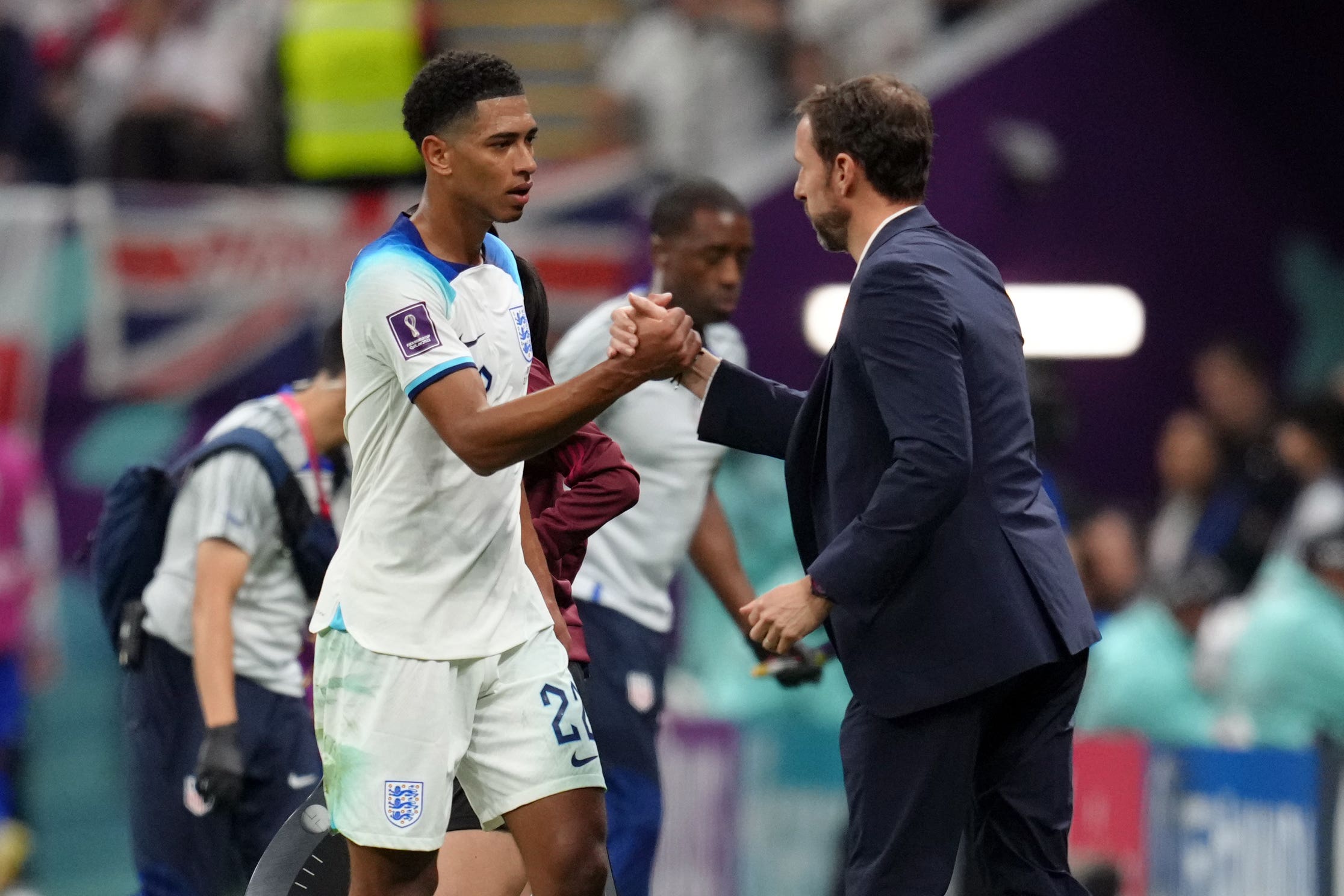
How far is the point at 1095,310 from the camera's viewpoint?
11828mm

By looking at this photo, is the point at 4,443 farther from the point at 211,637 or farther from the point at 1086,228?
the point at 1086,228

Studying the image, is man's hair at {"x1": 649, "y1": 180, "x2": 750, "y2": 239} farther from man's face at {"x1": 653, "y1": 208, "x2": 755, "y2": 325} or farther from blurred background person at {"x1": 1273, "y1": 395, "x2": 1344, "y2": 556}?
blurred background person at {"x1": 1273, "y1": 395, "x2": 1344, "y2": 556}

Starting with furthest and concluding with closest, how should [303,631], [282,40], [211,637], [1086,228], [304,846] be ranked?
[282,40]
[1086,228]
[303,631]
[211,637]
[304,846]

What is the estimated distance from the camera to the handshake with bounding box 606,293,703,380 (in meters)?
A: 4.29

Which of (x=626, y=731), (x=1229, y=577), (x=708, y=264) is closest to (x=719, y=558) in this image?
(x=626, y=731)

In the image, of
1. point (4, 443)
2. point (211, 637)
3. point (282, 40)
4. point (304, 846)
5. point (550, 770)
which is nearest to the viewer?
point (550, 770)

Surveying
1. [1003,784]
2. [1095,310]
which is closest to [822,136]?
[1003,784]

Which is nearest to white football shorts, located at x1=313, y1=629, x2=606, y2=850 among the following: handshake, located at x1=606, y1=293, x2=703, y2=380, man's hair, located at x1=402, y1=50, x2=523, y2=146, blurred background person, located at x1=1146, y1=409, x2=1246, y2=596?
handshake, located at x1=606, y1=293, x2=703, y2=380

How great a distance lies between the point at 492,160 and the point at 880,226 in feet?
2.91

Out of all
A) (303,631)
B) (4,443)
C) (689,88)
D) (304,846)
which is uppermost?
(689,88)

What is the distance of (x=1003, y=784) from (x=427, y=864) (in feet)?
4.24

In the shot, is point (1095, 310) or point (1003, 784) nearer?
point (1003, 784)

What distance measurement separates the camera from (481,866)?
5.10 meters

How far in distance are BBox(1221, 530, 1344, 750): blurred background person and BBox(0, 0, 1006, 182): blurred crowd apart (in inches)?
155
